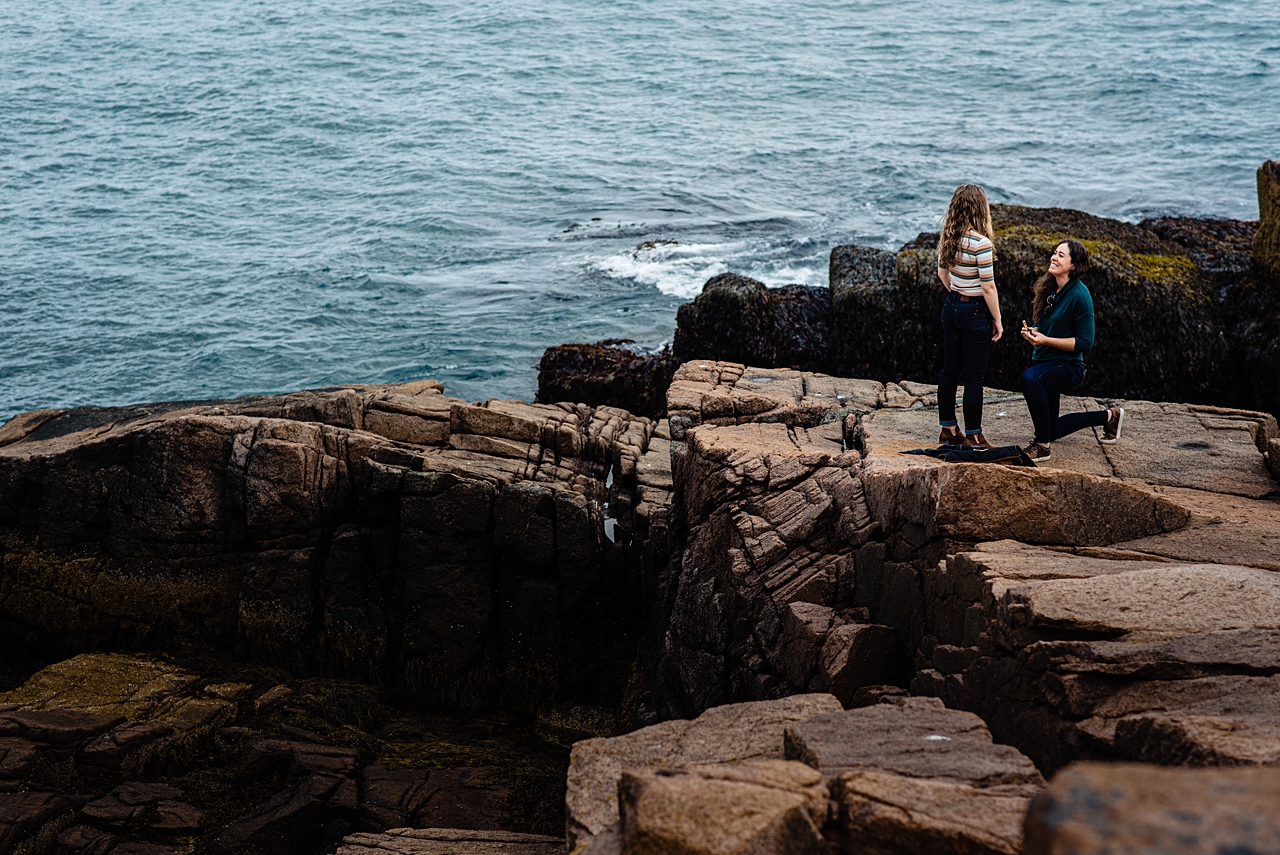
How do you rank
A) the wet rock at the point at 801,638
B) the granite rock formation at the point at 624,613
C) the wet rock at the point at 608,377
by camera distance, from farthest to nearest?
the wet rock at the point at 608,377, the wet rock at the point at 801,638, the granite rock formation at the point at 624,613

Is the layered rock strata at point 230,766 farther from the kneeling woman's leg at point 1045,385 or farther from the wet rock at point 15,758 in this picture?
the kneeling woman's leg at point 1045,385

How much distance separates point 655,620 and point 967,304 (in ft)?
20.4

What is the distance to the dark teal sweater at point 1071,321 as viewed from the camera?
34.1 feet

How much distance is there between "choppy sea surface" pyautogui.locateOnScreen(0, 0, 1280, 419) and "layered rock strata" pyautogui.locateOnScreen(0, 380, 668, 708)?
36.2 ft

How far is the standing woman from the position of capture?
10.2m

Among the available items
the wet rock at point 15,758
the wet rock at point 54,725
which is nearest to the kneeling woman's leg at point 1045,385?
the wet rock at point 54,725

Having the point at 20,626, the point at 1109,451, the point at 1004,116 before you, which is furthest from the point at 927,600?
the point at 1004,116

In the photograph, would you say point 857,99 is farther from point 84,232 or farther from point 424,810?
point 424,810

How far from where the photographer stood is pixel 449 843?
30.5 ft

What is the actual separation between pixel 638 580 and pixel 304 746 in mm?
5306

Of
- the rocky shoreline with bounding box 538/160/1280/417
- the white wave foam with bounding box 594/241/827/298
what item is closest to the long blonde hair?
the rocky shoreline with bounding box 538/160/1280/417

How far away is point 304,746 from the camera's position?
12.0m

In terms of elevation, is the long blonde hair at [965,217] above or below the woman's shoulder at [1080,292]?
above

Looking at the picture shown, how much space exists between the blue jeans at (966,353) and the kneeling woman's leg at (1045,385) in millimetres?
525
